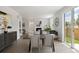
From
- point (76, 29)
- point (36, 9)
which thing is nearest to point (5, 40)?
point (76, 29)

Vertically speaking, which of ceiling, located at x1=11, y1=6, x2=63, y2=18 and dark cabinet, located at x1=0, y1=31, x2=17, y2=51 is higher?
ceiling, located at x1=11, y1=6, x2=63, y2=18

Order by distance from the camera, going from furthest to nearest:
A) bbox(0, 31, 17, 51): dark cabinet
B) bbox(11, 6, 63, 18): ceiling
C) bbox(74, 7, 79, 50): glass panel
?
1. bbox(11, 6, 63, 18): ceiling
2. bbox(74, 7, 79, 50): glass panel
3. bbox(0, 31, 17, 51): dark cabinet

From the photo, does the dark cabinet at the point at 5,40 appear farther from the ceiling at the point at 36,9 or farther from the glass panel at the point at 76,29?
the glass panel at the point at 76,29

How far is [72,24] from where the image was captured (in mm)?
6891

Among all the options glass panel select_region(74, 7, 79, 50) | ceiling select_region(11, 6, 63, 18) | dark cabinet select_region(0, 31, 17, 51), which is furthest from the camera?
ceiling select_region(11, 6, 63, 18)

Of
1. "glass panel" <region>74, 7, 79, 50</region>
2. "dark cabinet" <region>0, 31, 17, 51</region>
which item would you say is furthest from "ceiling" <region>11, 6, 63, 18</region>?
"dark cabinet" <region>0, 31, 17, 51</region>

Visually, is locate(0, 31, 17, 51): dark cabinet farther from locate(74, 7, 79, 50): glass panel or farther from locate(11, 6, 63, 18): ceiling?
locate(74, 7, 79, 50): glass panel

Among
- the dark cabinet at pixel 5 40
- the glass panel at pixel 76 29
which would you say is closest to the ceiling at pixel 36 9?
the glass panel at pixel 76 29

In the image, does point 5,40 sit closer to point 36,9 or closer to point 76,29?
point 76,29
